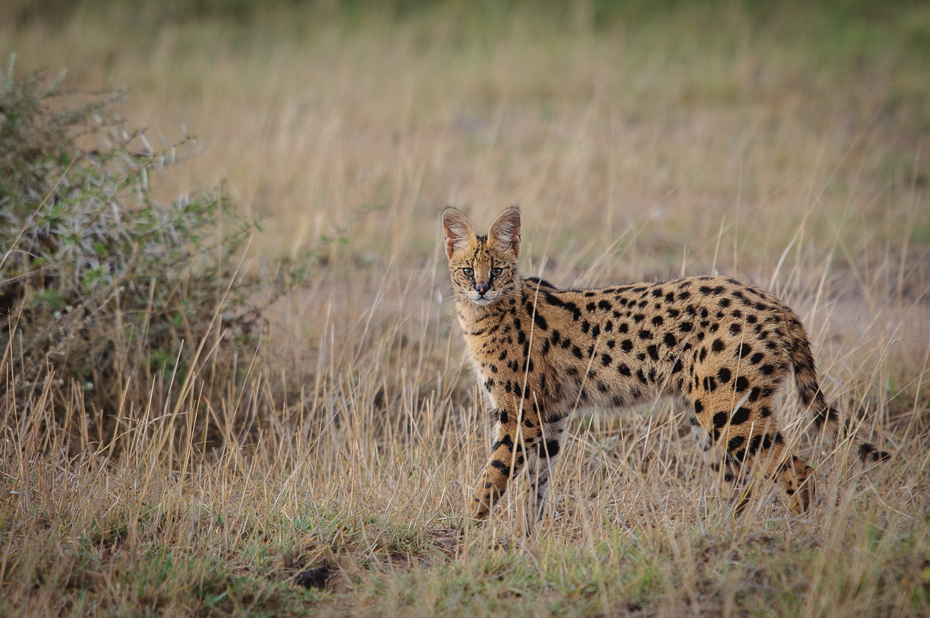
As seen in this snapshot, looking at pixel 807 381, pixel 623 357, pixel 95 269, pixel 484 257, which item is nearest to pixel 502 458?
pixel 623 357

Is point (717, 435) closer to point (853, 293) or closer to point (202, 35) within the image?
point (853, 293)

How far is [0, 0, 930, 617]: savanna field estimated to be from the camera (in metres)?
3.20

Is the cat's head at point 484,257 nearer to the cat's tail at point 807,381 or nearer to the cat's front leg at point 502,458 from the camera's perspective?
the cat's front leg at point 502,458

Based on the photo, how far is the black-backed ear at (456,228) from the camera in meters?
4.41

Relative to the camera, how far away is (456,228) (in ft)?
14.6

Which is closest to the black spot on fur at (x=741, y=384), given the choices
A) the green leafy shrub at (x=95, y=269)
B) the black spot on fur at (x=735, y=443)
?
the black spot on fur at (x=735, y=443)

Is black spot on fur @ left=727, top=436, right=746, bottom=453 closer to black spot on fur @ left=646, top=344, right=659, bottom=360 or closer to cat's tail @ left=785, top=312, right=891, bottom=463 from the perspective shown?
cat's tail @ left=785, top=312, right=891, bottom=463

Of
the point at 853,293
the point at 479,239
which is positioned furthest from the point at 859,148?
the point at 479,239

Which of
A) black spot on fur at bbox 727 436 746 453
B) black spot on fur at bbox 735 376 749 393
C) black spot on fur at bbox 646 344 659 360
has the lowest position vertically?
black spot on fur at bbox 727 436 746 453

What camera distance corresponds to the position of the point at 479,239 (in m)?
4.45

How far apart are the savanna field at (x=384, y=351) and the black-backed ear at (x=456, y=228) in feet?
1.72

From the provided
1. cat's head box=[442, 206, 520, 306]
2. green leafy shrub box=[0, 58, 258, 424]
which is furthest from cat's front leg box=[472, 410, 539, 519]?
green leafy shrub box=[0, 58, 258, 424]

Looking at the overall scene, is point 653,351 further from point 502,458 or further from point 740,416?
point 502,458

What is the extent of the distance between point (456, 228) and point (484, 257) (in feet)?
0.82
